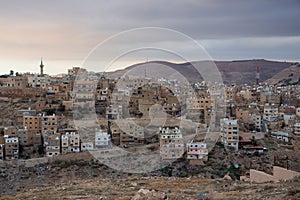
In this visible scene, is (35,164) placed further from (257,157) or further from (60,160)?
(257,157)

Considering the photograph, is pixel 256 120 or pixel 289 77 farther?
pixel 289 77

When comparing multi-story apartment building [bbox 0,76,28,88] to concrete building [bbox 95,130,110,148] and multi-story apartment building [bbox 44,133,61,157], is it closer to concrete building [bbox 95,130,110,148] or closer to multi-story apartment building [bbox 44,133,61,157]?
multi-story apartment building [bbox 44,133,61,157]

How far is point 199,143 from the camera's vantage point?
2130 cm

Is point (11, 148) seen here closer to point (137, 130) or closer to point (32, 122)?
point (32, 122)

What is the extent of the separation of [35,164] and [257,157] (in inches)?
410

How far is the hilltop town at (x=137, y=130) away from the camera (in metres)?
20.0

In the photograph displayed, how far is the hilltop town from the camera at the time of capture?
1997cm

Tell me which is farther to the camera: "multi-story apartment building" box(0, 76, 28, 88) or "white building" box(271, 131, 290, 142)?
"multi-story apartment building" box(0, 76, 28, 88)

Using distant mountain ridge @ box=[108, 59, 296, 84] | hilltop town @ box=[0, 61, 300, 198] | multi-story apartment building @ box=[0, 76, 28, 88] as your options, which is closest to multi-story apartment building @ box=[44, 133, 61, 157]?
hilltop town @ box=[0, 61, 300, 198]

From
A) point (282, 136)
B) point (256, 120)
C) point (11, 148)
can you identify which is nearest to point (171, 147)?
point (282, 136)

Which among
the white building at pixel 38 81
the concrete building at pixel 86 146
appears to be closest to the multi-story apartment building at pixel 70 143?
→ the concrete building at pixel 86 146

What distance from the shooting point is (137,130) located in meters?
23.7

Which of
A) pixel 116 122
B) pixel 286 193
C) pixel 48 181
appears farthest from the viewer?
pixel 116 122

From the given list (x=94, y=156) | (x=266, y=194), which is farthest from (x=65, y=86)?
(x=266, y=194)
